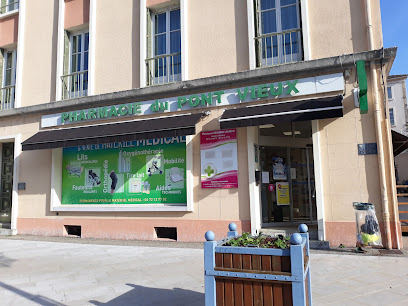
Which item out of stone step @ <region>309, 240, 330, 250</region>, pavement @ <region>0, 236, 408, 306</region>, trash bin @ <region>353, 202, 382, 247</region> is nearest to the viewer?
pavement @ <region>0, 236, 408, 306</region>

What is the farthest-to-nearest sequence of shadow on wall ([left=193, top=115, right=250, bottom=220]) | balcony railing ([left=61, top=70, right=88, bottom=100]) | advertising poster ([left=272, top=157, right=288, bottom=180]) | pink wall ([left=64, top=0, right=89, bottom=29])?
pink wall ([left=64, top=0, right=89, bottom=29]), balcony railing ([left=61, top=70, right=88, bottom=100]), advertising poster ([left=272, top=157, right=288, bottom=180]), shadow on wall ([left=193, top=115, right=250, bottom=220])

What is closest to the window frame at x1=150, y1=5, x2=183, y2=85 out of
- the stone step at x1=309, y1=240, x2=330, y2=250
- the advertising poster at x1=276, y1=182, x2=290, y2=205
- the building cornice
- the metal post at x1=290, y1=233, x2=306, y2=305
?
the building cornice

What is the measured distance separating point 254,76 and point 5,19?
1047cm

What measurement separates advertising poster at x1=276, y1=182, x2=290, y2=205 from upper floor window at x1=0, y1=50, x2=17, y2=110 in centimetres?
1017

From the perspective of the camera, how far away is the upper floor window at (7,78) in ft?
41.9

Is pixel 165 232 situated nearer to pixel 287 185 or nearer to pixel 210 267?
pixel 287 185

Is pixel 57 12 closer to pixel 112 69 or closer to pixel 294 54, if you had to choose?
pixel 112 69

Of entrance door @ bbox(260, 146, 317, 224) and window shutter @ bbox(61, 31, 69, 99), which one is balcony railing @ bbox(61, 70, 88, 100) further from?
entrance door @ bbox(260, 146, 317, 224)

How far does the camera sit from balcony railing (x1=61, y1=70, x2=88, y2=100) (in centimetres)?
1138

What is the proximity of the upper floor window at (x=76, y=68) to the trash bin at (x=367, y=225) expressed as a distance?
893 centimetres

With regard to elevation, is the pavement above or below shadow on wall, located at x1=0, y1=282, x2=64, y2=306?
above

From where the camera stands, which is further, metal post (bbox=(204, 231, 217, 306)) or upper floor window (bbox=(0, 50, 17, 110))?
upper floor window (bbox=(0, 50, 17, 110))

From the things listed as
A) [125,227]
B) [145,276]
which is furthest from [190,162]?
[145,276]

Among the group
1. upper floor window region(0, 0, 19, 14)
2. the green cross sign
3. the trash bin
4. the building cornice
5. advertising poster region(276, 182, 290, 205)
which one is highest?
upper floor window region(0, 0, 19, 14)
